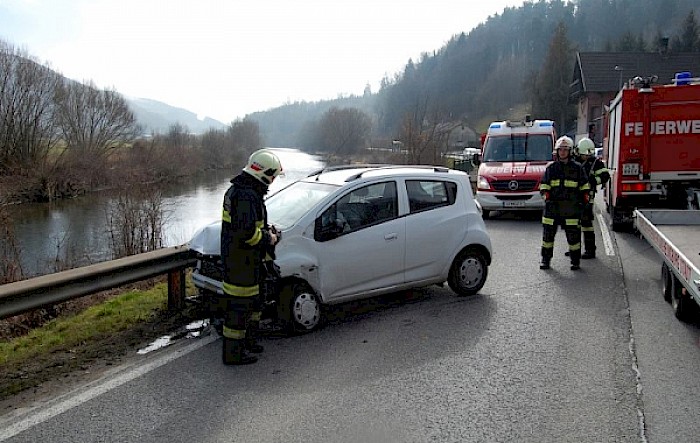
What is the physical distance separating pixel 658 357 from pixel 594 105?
2107 inches

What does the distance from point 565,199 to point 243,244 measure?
574cm

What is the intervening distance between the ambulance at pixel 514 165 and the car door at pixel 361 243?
324 inches

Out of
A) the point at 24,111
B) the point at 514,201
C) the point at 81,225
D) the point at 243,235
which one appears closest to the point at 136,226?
the point at 81,225

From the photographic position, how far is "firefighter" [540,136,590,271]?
29.5 feet

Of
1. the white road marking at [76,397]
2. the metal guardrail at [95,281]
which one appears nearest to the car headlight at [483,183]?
the metal guardrail at [95,281]

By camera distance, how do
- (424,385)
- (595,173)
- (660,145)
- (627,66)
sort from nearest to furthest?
1. (424,385)
2. (595,173)
3. (660,145)
4. (627,66)

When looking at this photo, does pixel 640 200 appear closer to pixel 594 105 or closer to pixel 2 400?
pixel 2 400

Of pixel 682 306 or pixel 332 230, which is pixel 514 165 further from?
pixel 332 230

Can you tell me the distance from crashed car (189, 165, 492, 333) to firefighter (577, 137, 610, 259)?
3012 millimetres

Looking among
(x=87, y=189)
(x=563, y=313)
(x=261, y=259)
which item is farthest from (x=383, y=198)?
(x=87, y=189)

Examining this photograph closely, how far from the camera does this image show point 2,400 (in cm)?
450

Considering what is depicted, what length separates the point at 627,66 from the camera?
55.2m

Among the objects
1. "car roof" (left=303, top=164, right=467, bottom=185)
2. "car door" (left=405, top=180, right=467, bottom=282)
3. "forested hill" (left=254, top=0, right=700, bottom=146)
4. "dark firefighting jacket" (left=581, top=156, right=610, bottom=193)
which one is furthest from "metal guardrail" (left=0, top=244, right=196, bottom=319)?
"forested hill" (left=254, top=0, right=700, bottom=146)

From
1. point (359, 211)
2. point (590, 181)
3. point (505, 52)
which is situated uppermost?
point (505, 52)
